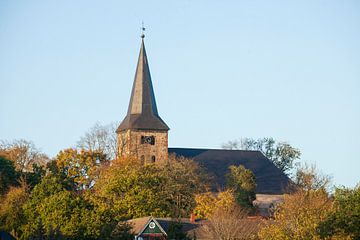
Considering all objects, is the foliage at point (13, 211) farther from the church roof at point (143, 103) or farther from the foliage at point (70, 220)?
the church roof at point (143, 103)

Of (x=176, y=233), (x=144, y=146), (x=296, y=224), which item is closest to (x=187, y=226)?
(x=176, y=233)

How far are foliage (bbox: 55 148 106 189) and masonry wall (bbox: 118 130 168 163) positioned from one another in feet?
27.0

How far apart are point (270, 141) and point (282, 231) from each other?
2486 inches

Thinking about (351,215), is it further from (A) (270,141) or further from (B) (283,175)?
(A) (270,141)

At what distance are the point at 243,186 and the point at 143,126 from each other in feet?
51.9

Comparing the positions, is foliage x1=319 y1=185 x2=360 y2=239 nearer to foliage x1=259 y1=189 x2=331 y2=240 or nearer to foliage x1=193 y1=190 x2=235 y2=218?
foliage x1=259 y1=189 x2=331 y2=240

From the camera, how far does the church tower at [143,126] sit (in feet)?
290

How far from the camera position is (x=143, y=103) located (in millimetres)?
89188

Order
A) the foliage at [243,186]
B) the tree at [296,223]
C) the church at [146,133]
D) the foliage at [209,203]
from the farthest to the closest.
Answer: the church at [146,133] → the foliage at [243,186] → the foliage at [209,203] → the tree at [296,223]

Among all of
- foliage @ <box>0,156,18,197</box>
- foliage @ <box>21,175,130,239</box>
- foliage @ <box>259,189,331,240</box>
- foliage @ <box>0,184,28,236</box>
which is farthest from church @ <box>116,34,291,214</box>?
foliage @ <box>259,189,331,240</box>

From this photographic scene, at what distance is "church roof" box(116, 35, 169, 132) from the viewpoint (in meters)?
88.9

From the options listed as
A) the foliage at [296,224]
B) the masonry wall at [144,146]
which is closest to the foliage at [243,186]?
the masonry wall at [144,146]

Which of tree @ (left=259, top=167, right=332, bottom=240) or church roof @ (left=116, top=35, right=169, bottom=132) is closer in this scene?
tree @ (left=259, top=167, right=332, bottom=240)

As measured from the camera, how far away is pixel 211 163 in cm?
9481
